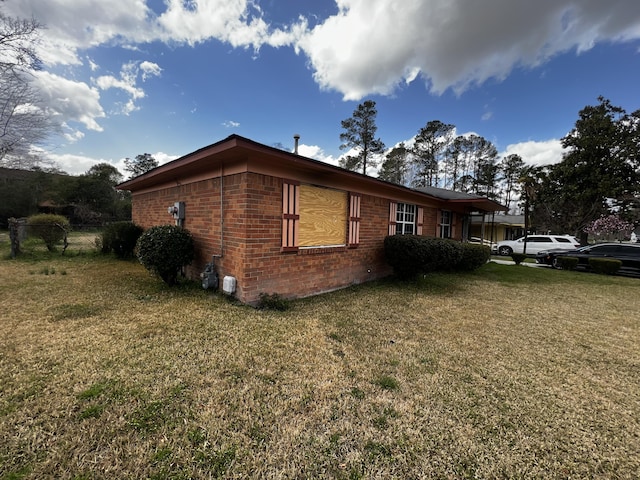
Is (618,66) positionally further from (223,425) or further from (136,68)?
(136,68)

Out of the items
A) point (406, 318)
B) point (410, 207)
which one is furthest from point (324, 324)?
point (410, 207)

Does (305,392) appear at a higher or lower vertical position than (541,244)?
lower

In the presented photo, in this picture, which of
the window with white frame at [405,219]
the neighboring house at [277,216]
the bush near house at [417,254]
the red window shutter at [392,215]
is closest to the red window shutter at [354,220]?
the neighboring house at [277,216]

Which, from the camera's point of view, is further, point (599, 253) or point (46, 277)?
point (599, 253)

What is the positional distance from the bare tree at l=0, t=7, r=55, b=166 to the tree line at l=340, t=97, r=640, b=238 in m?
19.6

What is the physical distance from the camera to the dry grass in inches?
65.4

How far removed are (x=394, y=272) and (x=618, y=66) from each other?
1215cm

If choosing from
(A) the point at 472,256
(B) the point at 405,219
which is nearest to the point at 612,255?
Answer: (A) the point at 472,256

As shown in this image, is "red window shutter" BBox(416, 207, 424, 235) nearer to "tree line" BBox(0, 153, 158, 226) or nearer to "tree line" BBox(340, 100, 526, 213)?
"tree line" BBox(340, 100, 526, 213)

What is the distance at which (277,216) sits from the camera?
4809mm

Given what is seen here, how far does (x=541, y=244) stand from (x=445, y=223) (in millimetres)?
11120

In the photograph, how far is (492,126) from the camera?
18672 millimetres

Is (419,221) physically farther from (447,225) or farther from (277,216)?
(277,216)

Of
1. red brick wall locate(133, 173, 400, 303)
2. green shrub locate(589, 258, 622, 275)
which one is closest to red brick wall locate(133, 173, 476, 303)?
red brick wall locate(133, 173, 400, 303)
